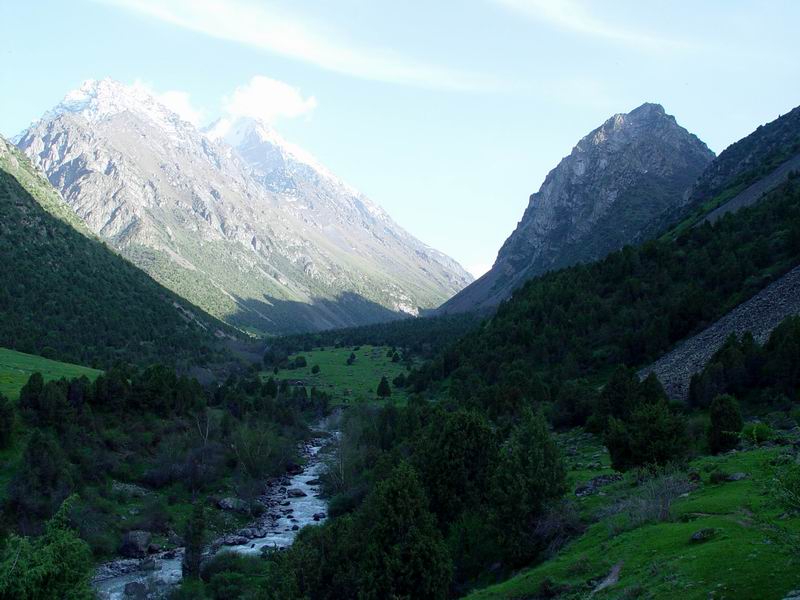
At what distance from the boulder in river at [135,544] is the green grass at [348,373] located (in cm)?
5924

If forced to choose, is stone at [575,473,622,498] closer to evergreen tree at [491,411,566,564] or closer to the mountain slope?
evergreen tree at [491,411,566,564]

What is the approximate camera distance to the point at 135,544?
51.3 m

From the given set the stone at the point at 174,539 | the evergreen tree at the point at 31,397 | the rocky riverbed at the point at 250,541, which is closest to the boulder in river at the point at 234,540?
the rocky riverbed at the point at 250,541

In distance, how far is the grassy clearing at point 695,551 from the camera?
56.5 feet

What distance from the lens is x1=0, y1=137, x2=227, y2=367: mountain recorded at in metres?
111

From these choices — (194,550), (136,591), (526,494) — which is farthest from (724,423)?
(136,591)

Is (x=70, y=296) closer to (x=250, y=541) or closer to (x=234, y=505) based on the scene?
(x=234, y=505)

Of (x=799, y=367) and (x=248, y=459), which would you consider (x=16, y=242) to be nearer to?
(x=248, y=459)

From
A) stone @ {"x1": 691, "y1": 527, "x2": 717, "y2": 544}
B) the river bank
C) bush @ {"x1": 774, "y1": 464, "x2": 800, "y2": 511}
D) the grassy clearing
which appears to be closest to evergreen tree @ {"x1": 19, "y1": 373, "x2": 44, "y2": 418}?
the river bank

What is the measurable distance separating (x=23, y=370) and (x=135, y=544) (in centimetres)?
3856

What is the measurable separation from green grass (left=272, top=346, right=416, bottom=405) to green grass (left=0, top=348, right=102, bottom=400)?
154ft

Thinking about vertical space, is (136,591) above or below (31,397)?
below

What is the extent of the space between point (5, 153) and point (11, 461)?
129 m

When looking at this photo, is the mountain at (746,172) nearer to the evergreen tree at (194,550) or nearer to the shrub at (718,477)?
the shrub at (718,477)
